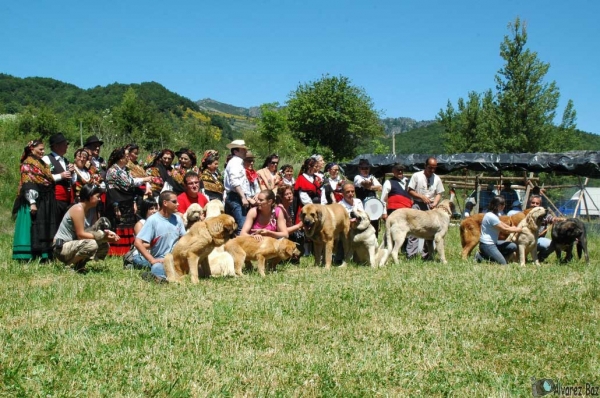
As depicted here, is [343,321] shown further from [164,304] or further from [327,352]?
[164,304]

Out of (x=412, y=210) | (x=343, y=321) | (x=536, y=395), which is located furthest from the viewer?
(x=412, y=210)

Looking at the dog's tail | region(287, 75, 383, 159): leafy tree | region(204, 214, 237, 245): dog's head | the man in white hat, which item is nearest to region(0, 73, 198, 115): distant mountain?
region(287, 75, 383, 159): leafy tree

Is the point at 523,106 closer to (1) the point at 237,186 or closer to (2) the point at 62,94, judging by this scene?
(1) the point at 237,186

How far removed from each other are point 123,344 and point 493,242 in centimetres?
756

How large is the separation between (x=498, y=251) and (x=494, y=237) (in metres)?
0.27

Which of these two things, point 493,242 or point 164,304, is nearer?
point 164,304

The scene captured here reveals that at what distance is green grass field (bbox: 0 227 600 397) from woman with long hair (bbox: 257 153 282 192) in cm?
293

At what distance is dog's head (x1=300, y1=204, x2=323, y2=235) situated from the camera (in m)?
8.79

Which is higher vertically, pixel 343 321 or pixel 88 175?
pixel 88 175

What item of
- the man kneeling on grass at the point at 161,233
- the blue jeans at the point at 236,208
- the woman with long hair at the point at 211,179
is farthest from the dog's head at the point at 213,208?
the woman with long hair at the point at 211,179

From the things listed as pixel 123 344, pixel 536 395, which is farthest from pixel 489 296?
pixel 123 344

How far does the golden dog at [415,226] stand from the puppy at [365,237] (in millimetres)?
385

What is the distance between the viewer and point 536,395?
3.86m

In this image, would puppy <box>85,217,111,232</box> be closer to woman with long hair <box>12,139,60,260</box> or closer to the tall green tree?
woman with long hair <box>12,139,60,260</box>
